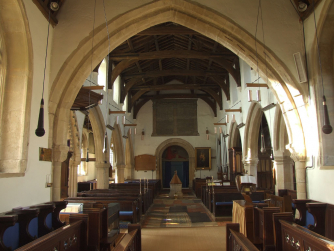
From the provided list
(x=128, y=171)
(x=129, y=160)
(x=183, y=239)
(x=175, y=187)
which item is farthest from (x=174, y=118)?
(x=183, y=239)

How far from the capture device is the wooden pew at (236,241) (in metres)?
2.42

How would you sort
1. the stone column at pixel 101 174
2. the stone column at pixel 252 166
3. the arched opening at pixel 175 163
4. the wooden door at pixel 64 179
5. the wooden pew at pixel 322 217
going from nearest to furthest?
the wooden pew at pixel 322 217
the stone column at pixel 252 166
the stone column at pixel 101 174
the wooden door at pixel 64 179
the arched opening at pixel 175 163

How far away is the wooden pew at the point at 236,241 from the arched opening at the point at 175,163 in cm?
1587

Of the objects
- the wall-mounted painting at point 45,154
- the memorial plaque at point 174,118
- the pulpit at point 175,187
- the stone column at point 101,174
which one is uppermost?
the memorial plaque at point 174,118

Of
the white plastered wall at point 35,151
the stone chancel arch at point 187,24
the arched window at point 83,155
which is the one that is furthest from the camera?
the arched window at point 83,155

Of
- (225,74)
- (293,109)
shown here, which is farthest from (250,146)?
(293,109)

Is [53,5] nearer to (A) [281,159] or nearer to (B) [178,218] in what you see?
(B) [178,218]

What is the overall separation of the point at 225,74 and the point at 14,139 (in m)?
11.1

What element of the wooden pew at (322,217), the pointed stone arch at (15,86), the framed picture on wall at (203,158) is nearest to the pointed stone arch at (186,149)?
the framed picture on wall at (203,158)

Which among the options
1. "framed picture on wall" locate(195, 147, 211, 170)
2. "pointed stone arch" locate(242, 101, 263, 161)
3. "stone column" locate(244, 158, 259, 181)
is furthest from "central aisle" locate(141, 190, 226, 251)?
"framed picture on wall" locate(195, 147, 211, 170)

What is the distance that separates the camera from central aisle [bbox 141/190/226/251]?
4.97 metres

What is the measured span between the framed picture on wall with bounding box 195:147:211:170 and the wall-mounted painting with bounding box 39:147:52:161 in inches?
523

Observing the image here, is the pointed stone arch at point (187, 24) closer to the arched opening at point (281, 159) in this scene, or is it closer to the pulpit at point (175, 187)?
the arched opening at point (281, 159)

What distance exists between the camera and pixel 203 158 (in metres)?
17.9
